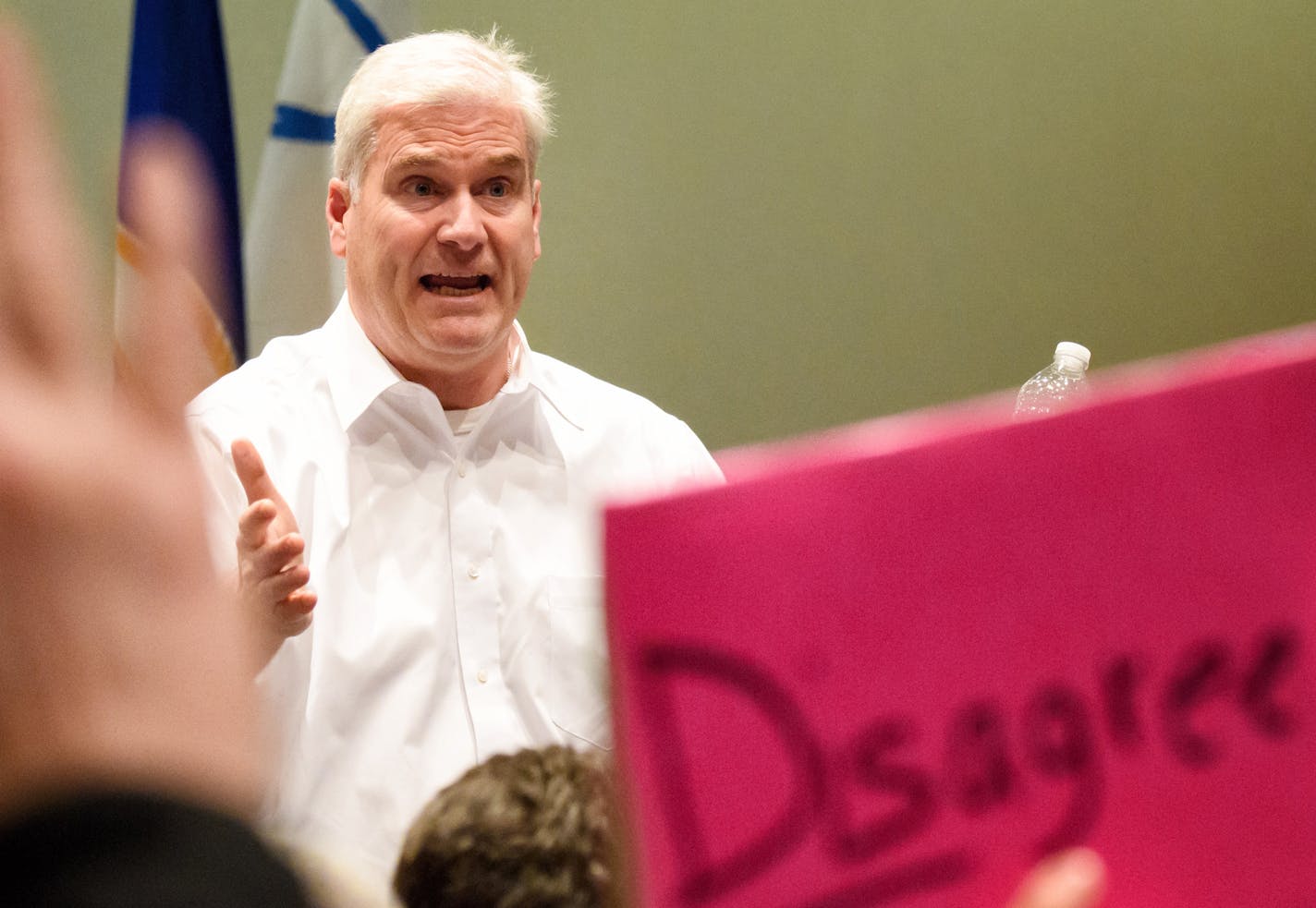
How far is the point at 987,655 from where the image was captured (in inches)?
18.8

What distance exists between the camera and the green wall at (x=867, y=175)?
2.67m

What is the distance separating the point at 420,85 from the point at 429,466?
0.50 m

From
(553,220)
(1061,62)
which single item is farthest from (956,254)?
(553,220)

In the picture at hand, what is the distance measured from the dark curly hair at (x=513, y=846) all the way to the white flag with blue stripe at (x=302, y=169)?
1.60 meters

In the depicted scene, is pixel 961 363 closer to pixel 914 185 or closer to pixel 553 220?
pixel 914 185

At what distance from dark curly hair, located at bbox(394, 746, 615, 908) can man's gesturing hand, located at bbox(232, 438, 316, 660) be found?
1.33 feet

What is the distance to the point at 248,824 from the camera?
0.27 metres

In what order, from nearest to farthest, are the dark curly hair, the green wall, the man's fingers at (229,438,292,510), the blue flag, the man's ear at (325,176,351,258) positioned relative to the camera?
the dark curly hair, the man's fingers at (229,438,292,510), the man's ear at (325,176,351,258), the blue flag, the green wall

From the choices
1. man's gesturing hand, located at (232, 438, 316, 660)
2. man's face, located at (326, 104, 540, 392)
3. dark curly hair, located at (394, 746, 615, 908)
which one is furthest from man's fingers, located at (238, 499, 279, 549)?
man's face, located at (326, 104, 540, 392)

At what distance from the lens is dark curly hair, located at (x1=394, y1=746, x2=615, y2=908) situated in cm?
73

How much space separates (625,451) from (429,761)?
1.67 feet

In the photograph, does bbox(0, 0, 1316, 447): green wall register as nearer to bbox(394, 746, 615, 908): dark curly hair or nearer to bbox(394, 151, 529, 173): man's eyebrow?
bbox(394, 151, 529, 173): man's eyebrow

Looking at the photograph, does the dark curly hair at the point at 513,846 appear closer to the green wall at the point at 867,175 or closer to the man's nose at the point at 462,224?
the man's nose at the point at 462,224

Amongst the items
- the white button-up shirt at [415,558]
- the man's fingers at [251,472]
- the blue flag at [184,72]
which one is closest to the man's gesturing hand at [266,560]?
the man's fingers at [251,472]
